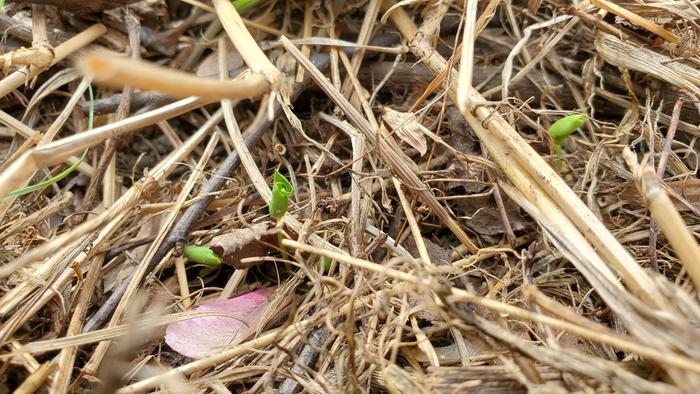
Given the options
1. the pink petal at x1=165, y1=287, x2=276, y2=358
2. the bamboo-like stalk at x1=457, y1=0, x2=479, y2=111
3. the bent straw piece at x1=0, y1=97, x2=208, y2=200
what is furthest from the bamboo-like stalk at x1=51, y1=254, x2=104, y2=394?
the bamboo-like stalk at x1=457, y1=0, x2=479, y2=111

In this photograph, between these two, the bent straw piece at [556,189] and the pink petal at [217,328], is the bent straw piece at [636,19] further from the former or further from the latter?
the pink petal at [217,328]

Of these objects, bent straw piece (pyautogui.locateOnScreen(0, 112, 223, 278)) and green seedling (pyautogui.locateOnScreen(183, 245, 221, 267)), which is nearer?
bent straw piece (pyautogui.locateOnScreen(0, 112, 223, 278))

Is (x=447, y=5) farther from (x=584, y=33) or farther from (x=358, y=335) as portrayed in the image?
(x=358, y=335)

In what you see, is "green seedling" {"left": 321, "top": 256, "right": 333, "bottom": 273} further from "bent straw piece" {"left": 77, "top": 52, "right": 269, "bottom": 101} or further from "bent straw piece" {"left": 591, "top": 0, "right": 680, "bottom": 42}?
"bent straw piece" {"left": 591, "top": 0, "right": 680, "bottom": 42}

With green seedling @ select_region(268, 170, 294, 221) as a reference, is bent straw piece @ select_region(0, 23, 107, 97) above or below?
above

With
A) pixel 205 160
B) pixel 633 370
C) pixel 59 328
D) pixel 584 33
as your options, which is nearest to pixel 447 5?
pixel 584 33

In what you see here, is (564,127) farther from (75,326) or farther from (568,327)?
(75,326)

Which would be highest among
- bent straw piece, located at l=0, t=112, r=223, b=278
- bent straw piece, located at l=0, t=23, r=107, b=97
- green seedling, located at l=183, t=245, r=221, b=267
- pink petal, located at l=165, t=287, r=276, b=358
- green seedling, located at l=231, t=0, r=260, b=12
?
green seedling, located at l=231, t=0, r=260, b=12
